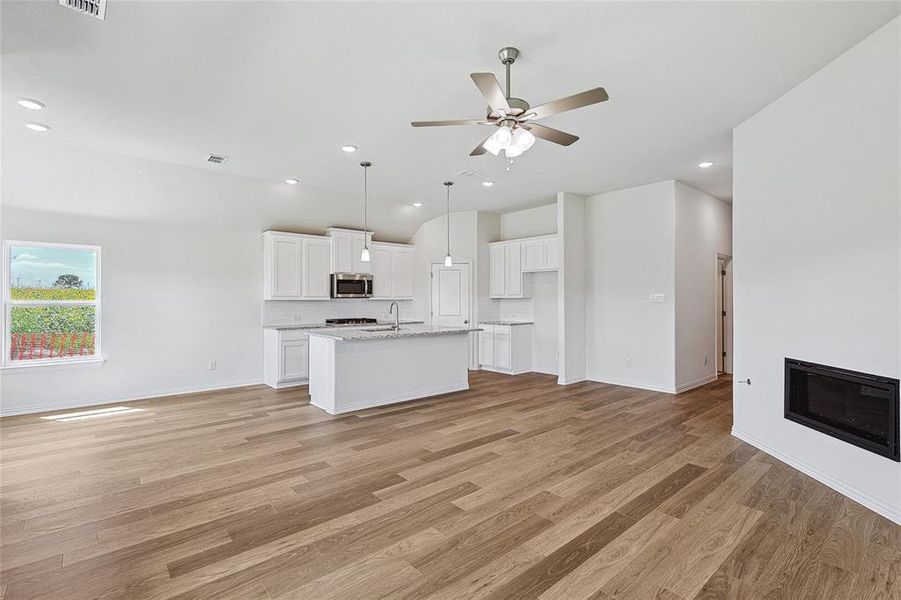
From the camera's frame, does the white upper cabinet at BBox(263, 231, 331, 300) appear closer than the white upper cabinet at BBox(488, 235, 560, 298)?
Yes

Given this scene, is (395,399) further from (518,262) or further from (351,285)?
(518,262)

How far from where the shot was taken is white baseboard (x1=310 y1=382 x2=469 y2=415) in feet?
16.7

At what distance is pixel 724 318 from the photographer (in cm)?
732

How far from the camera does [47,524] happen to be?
2.58 m

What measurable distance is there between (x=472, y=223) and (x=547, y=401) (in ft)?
12.1

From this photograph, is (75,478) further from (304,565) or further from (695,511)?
(695,511)

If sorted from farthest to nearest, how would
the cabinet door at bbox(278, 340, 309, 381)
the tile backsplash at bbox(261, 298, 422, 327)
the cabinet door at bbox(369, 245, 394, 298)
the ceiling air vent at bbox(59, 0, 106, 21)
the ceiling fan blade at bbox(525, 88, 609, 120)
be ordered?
the cabinet door at bbox(369, 245, 394, 298), the tile backsplash at bbox(261, 298, 422, 327), the cabinet door at bbox(278, 340, 309, 381), the ceiling fan blade at bbox(525, 88, 609, 120), the ceiling air vent at bbox(59, 0, 106, 21)

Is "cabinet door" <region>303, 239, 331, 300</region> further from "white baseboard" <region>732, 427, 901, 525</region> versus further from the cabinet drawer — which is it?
"white baseboard" <region>732, 427, 901, 525</region>

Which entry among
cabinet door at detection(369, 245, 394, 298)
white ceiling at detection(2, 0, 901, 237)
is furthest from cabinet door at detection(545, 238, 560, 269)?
cabinet door at detection(369, 245, 394, 298)

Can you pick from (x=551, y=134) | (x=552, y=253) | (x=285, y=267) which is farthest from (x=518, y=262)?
(x=551, y=134)

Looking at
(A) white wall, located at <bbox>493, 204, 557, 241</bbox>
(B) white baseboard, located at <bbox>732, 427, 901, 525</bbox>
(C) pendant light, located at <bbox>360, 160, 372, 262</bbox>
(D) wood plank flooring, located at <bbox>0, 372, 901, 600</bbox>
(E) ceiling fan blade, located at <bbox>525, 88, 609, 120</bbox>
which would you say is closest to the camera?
(D) wood plank flooring, located at <bbox>0, 372, 901, 600</bbox>

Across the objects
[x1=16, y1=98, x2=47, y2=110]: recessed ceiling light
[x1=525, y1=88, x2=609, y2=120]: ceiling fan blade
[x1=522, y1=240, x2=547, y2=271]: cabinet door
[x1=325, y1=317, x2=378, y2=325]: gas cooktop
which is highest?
[x1=16, y1=98, x2=47, y2=110]: recessed ceiling light

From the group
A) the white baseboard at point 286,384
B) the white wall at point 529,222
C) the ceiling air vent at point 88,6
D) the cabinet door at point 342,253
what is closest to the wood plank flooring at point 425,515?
the white baseboard at point 286,384

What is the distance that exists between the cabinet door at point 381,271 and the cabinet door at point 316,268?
35.9 inches
